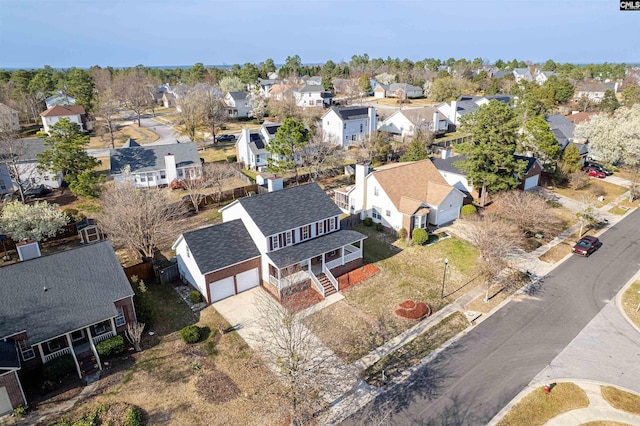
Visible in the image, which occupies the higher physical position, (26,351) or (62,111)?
(62,111)

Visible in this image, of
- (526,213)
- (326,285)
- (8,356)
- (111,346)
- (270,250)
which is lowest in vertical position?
(326,285)

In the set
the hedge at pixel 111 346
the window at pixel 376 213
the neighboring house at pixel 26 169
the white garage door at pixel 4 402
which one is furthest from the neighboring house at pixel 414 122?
the white garage door at pixel 4 402

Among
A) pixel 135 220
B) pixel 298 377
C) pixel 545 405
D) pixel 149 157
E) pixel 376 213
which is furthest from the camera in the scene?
pixel 149 157

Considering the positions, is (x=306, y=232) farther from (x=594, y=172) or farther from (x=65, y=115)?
(x=65, y=115)

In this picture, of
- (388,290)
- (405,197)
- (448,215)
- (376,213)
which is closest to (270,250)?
(388,290)

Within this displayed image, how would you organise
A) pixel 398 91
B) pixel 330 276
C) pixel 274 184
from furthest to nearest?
1. pixel 398 91
2. pixel 274 184
3. pixel 330 276

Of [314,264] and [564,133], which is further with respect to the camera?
[564,133]

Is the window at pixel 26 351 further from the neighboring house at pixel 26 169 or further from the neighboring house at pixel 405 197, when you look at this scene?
the neighboring house at pixel 26 169

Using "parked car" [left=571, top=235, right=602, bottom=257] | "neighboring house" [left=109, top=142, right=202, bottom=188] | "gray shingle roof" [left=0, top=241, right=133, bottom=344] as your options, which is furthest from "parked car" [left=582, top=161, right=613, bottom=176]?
"gray shingle roof" [left=0, top=241, right=133, bottom=344]

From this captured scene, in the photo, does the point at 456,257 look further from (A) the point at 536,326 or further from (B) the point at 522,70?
(B) the point at 522,70
